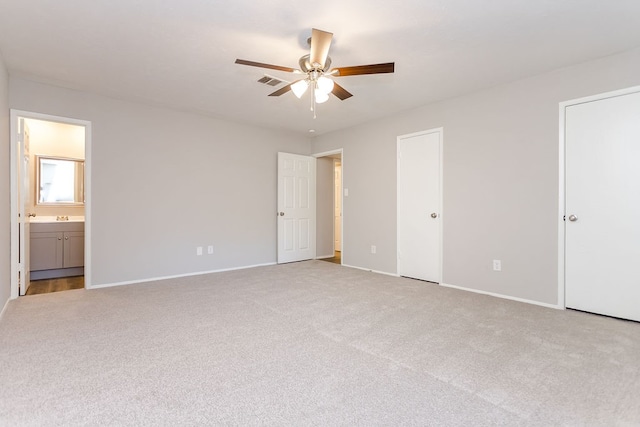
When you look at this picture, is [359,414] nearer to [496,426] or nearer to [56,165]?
[496,426]

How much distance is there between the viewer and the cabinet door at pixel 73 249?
4777mm

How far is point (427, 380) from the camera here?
187cm

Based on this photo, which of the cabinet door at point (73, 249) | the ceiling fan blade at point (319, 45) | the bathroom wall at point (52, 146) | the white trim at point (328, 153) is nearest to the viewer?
the ceiling fan blade at point (319, 45)

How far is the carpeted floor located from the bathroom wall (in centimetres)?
213

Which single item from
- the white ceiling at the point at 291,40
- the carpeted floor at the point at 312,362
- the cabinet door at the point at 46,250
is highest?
the white ceiling at the point at 291,40

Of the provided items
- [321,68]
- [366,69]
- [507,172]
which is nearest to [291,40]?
[321,68]

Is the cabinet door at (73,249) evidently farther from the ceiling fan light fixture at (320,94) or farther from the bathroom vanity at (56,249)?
the ceiling fan light fixture at (320,94)

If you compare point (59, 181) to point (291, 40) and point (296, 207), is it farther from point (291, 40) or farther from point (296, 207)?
point (291, 40)

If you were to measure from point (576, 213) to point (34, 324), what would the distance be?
16.7 ft

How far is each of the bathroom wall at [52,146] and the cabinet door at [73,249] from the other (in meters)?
0.56

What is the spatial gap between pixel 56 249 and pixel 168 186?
195 cm

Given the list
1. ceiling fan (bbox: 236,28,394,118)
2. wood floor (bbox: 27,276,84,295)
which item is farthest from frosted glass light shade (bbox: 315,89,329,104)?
wood floor (bbox: 27,276,84,295)

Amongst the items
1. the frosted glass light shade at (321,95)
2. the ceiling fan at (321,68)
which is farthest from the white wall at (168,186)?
the frosted glass light shade at (321,95)

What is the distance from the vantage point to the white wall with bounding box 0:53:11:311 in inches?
120
